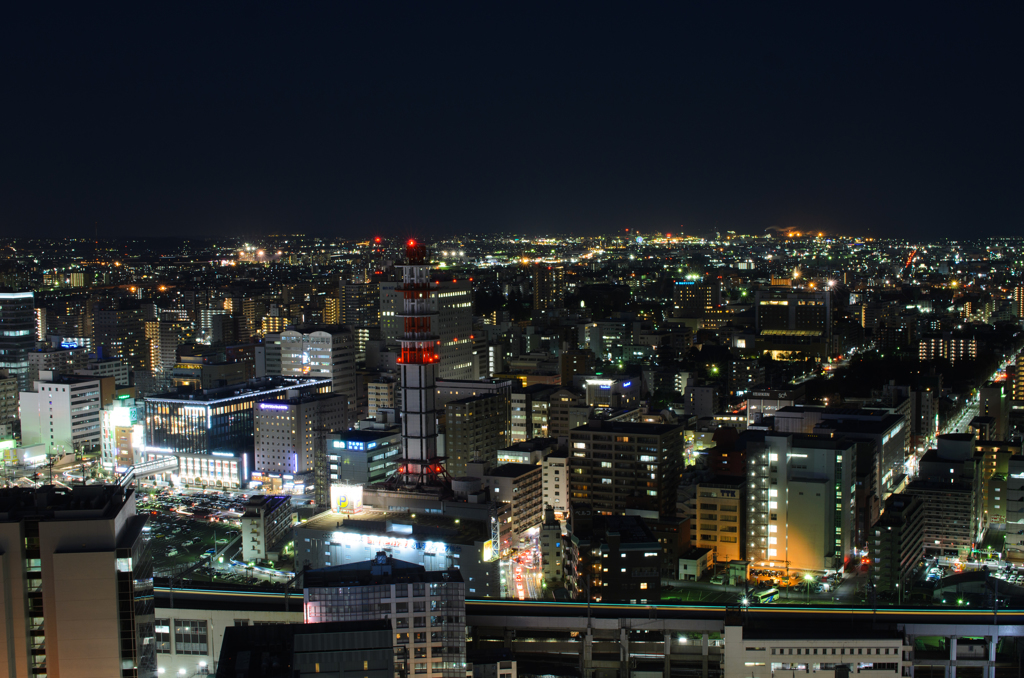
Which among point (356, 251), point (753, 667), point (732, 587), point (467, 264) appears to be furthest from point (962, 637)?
point (356, 251)

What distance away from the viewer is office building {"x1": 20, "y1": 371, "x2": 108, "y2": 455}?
20812mm

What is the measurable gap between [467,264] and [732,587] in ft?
115

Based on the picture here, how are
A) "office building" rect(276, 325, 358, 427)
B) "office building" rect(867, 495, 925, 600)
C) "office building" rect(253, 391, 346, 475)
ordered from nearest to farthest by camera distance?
"office building" rect(867, 495, 925, 600) → "office building" rect(253, 391, 346, 475) → "office building" rect(276, 325, 358, 427)

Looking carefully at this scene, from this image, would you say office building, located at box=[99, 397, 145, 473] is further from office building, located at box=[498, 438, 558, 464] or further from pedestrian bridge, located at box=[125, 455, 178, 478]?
office building, located at box=[498, 438, 558, 464]

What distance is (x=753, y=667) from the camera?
9.11 meters

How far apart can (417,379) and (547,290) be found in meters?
24.6

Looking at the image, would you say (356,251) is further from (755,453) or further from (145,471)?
(755,453)

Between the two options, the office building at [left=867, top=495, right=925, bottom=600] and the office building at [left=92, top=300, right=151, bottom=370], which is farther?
the office building at [left=92, top=300, right=151, bottom=370]

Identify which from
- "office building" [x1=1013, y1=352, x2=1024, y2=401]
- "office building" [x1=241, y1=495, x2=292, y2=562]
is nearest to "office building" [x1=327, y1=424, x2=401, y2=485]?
"office building" [x1=241, y1=495, x2=292, y2=562]

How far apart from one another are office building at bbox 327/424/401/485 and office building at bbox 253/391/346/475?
2495 millimetres

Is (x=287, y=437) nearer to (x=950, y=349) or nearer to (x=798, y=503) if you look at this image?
(x=798, y=503)

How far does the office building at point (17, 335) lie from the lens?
24.7m

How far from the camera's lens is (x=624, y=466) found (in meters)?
14.9

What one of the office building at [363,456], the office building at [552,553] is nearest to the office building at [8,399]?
the office building at [363,456]
